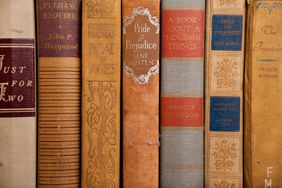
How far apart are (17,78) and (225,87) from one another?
1.43ft

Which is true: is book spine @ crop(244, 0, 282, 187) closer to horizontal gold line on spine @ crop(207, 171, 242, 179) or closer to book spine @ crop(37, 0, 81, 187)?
horizontal gold line on spine @ crop(207, 171, 242, 179)

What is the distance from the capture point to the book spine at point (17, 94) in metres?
0.75

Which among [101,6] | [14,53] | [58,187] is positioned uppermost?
[101,6]

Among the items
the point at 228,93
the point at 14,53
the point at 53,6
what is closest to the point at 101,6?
the point at 53,6

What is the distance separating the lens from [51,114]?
2.51 ft

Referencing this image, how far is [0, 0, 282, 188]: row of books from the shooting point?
76cm

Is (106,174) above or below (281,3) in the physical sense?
below

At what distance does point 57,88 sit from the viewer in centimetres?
76

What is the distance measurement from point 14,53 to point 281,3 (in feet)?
1.87

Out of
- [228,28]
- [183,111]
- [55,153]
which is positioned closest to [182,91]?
[183,111]

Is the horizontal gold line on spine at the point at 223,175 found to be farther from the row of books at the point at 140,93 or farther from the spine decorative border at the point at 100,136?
the spine decorative border at the point at 100,136

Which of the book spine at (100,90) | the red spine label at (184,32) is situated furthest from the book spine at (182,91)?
the book spine at (100,90)

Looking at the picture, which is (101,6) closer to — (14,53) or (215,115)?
(14,53)

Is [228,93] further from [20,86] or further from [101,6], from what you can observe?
[20,86]
